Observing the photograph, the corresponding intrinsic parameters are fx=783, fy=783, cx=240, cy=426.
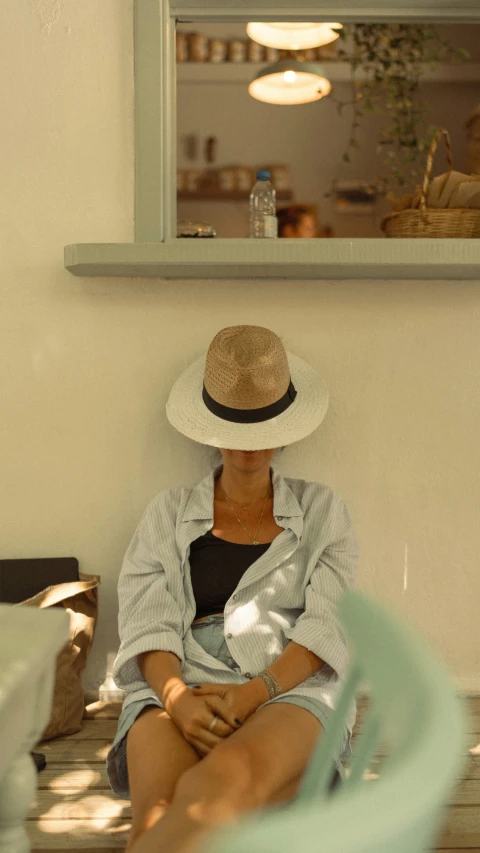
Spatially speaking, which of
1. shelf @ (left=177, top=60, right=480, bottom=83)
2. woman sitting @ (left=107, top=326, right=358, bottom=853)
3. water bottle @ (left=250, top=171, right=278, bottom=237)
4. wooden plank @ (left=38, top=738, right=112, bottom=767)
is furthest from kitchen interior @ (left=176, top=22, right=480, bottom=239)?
wooden plank @ (left=38, top=738, right=112, bottom=767)

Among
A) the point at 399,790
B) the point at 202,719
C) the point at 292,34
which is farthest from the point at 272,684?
the point at 292,34

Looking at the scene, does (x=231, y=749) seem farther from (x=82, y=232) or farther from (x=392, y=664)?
(x=82, y=232)

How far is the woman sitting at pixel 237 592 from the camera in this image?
171cm

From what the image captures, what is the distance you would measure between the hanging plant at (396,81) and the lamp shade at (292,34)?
0.17ft

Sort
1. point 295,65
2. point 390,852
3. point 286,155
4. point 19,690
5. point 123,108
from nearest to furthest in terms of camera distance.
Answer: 1. point 390,852
2. point 19,690
3. point 123,108
4. point 295,65
5. point 286,155

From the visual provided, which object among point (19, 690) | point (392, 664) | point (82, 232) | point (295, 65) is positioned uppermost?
point (295, 65)

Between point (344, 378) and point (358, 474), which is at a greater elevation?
point (344, 378)

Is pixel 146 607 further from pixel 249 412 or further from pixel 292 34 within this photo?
pixel 292 34

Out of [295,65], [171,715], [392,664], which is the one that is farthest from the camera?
[295,65]

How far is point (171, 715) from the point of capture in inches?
69.6

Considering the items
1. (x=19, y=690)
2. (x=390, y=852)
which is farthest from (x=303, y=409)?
(x=390, y=852)

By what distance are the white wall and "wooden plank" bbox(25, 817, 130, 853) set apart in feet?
2.34

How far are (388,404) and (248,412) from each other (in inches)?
24.7

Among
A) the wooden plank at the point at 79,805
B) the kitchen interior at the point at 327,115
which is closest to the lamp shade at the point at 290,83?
the kitchen interior at the point at 327,115
